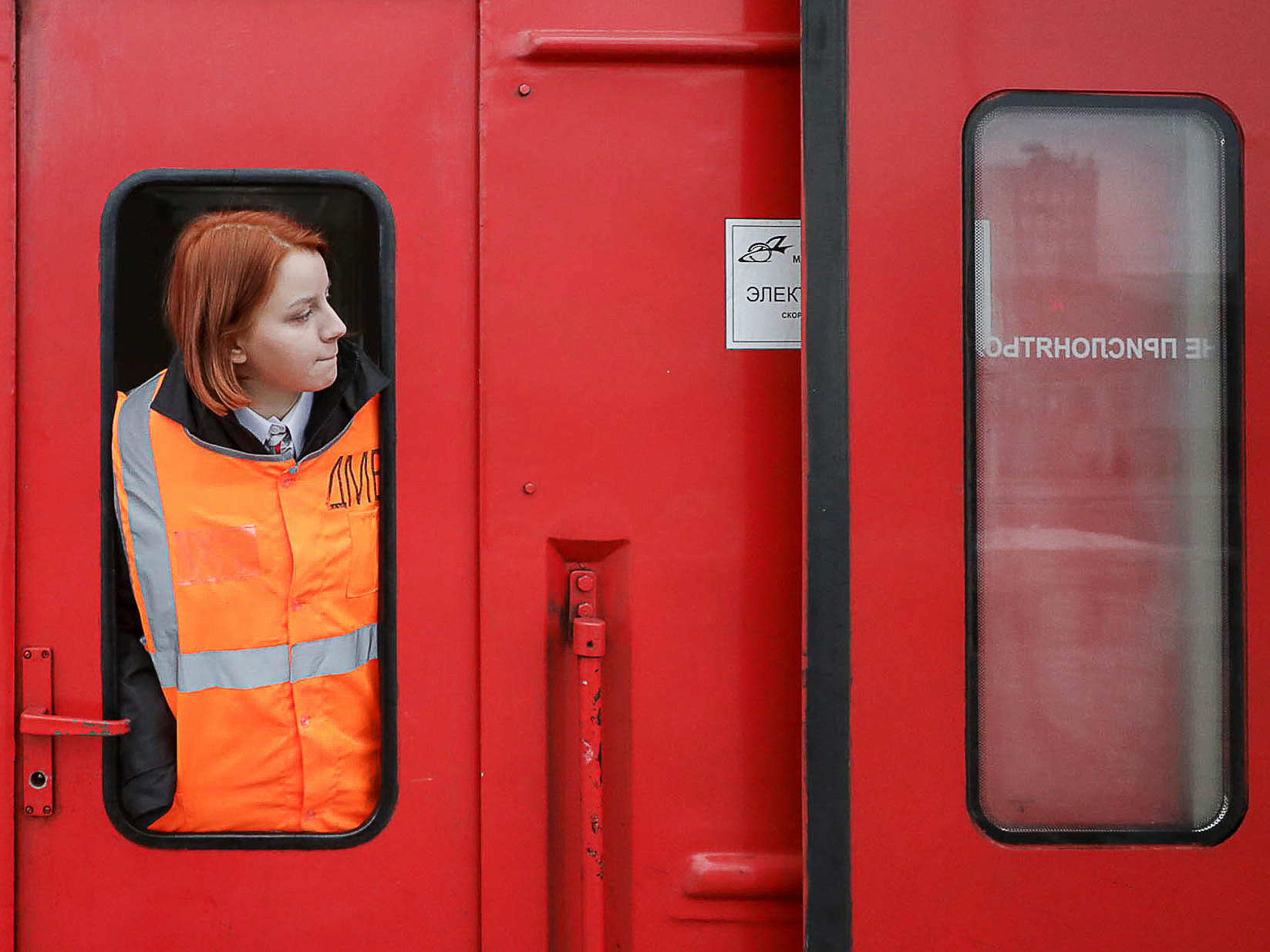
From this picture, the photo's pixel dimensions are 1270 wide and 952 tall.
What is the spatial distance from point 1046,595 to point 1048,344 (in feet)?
1.37

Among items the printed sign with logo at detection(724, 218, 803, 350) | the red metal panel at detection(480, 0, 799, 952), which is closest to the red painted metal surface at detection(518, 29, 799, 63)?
the red metal panel at detection(480, 0, 799, 952)

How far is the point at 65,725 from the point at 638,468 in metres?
1.06

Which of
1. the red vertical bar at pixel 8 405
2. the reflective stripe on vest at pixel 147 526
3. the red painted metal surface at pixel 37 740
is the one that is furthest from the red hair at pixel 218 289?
the red painted metal surface at pixel 37 740

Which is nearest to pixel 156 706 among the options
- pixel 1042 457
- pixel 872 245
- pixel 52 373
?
pixel 52 373

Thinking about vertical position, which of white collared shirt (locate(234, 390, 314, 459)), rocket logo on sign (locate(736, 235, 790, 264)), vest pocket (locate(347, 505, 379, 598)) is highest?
rocket logo on sign (locate(736, 235, 790, 264))

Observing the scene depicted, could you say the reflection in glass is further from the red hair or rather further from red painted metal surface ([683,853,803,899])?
the red hair

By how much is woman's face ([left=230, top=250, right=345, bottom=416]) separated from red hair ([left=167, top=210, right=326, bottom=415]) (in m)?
0.02

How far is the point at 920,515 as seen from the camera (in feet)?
4.64

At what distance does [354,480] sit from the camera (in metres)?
1.49

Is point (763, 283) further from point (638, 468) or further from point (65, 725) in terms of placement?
point (65, 725)

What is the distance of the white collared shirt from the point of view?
148 cm

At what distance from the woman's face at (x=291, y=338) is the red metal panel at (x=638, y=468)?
279 mm

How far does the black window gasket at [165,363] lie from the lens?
1.47 meters

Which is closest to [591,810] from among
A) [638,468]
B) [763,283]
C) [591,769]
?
[591,769]
